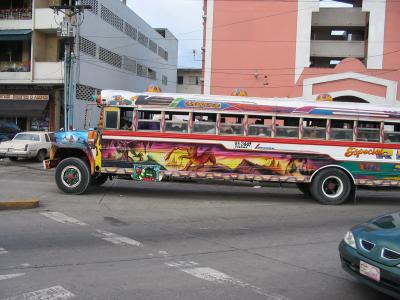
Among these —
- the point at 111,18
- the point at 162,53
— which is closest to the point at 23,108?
the point at 111,18

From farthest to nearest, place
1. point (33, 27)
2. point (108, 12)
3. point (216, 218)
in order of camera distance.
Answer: point (108, 12) < point (33, 27) < point (216, 218)

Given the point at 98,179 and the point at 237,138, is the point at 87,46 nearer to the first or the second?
the point at 98,179

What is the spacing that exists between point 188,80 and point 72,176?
2355 inches

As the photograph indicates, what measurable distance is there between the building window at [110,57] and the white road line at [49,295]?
110ft

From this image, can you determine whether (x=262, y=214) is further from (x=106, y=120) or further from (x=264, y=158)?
(x=106, y=120)

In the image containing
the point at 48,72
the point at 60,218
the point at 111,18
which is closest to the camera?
the point at 60,218

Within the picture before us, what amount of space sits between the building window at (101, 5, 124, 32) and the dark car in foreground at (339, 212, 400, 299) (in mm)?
35070

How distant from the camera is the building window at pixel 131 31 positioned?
4412 centimetres

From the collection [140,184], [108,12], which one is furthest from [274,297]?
[108,12]

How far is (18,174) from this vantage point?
18.1m

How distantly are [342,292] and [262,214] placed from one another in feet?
17.6

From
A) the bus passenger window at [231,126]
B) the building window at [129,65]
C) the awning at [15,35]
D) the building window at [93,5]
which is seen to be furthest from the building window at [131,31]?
the bus passenger window at [231,126]

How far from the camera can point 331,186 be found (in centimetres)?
1270

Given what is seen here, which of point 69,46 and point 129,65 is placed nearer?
point 69,46
